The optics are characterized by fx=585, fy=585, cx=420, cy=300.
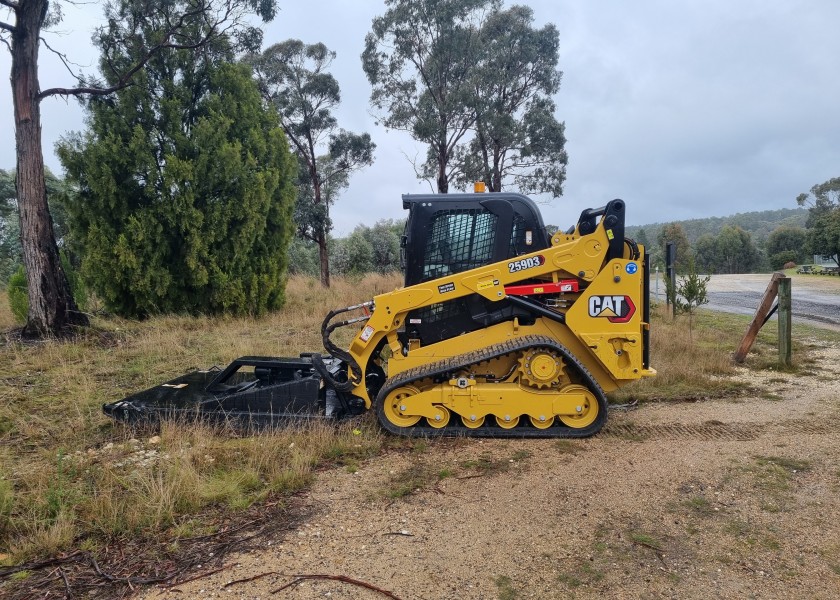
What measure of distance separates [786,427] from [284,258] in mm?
12381

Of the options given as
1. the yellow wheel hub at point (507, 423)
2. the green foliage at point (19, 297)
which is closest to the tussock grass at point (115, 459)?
the yellow wheel hub at point (507, 423)

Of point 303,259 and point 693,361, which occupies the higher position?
point 303,259

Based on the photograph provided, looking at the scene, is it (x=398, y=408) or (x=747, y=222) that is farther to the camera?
(x=747, y=222)

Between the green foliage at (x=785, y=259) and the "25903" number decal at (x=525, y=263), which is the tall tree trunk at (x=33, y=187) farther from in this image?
the green foliage at (x=785, y=259)

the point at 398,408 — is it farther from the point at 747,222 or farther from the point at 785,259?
the point at 747,222

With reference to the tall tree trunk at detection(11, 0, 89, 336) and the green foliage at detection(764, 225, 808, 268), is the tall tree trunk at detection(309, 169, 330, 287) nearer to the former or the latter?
the tall tree trunk at detection(11, 0, 89, 336)

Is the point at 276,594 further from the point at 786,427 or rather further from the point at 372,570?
the point at 786,427

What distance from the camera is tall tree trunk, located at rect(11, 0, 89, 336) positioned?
11.0m

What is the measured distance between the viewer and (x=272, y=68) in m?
22.3

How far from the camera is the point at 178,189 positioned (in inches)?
526

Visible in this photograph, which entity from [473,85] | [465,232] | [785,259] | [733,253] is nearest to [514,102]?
[473,85]

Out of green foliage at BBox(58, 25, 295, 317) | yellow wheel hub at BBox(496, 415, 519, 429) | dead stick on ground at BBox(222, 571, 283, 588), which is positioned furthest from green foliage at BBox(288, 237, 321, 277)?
dead stick on ground at BBox(222, 571, 283, 588)

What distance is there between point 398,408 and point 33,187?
31.4 ft

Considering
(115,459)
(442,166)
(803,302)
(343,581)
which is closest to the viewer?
(343,581)
